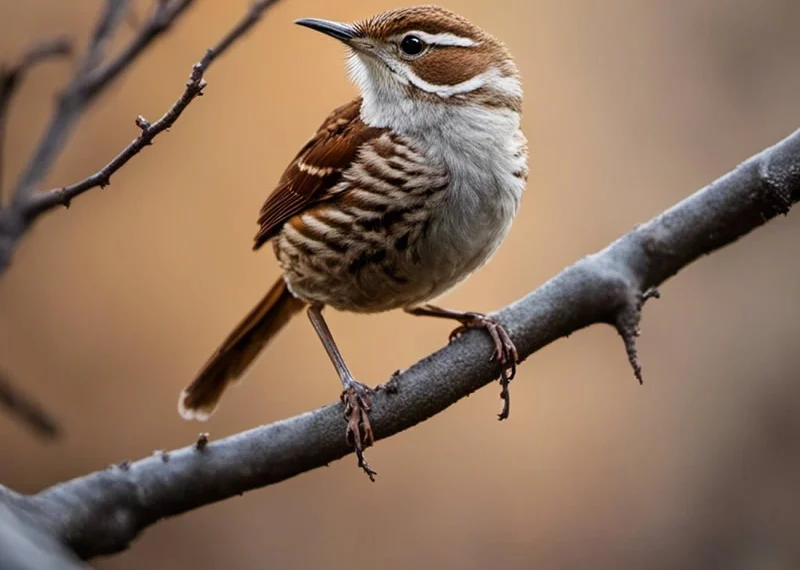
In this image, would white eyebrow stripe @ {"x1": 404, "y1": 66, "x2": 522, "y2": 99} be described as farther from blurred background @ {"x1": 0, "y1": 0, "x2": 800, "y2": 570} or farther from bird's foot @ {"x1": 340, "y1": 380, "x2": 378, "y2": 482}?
blurred background @ {"x1": 0, "y1": 0, "x2": 800, "y2": 570}

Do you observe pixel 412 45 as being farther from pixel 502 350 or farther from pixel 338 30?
pixel 502 350

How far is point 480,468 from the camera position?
668 cm

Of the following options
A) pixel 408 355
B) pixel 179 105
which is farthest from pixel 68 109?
pixel 408 355

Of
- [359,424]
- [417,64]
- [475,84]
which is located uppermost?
[417,64]

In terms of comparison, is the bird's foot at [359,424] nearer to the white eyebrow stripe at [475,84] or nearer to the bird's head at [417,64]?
the bird's head at [417,64]

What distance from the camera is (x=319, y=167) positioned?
438 centimetres

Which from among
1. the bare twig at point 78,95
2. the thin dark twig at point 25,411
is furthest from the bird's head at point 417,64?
the thin dark twig at point 25,411

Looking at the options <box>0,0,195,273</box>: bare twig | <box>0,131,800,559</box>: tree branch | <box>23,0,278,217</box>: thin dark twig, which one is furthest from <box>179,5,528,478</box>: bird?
<box>0,0,195,273</box>: bare twig

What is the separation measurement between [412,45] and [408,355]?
2748 millimetres

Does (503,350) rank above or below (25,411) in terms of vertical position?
above

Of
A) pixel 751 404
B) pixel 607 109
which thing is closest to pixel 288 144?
pixel 607 109

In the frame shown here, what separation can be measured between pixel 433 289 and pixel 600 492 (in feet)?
10.1

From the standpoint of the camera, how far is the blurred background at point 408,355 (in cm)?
661

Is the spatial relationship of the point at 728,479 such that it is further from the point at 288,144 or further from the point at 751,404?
the point at 288,144
